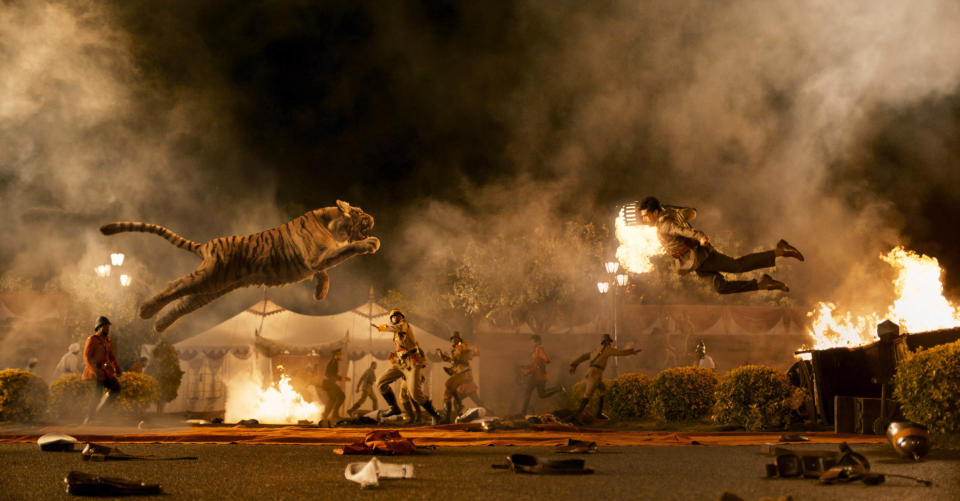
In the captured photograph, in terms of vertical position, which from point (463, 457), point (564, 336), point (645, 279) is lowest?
point (463, 457)

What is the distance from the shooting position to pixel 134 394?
14.7 meters

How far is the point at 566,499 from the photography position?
4.69 meters

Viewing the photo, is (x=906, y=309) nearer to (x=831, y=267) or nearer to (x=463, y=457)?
(x=463, y=457)

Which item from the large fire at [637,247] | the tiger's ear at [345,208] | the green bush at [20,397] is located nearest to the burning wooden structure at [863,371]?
the large fire at [637,247]

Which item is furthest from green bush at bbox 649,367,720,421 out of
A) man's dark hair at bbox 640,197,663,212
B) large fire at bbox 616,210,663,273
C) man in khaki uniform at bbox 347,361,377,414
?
man in khaki uniform at bbox 347,361,377,414

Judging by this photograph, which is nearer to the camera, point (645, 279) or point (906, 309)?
point (906, 309)

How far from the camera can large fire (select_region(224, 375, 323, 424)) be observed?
17531 mm

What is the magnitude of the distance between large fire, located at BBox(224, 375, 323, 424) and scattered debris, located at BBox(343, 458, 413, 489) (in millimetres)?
12274

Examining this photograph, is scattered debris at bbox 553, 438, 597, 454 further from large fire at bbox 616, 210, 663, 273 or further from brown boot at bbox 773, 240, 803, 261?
brown boot at bbox 773, 240, 803, 261

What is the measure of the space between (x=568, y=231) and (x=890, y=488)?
26.6 m

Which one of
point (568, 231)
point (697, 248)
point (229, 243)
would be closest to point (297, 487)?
point (229, 243)

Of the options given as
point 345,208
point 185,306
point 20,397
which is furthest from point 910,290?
point 20,397

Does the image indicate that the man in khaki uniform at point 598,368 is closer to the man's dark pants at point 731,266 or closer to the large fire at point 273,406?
the man's dark pants at point 731,266

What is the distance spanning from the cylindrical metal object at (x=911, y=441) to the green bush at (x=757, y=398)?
530 cm
